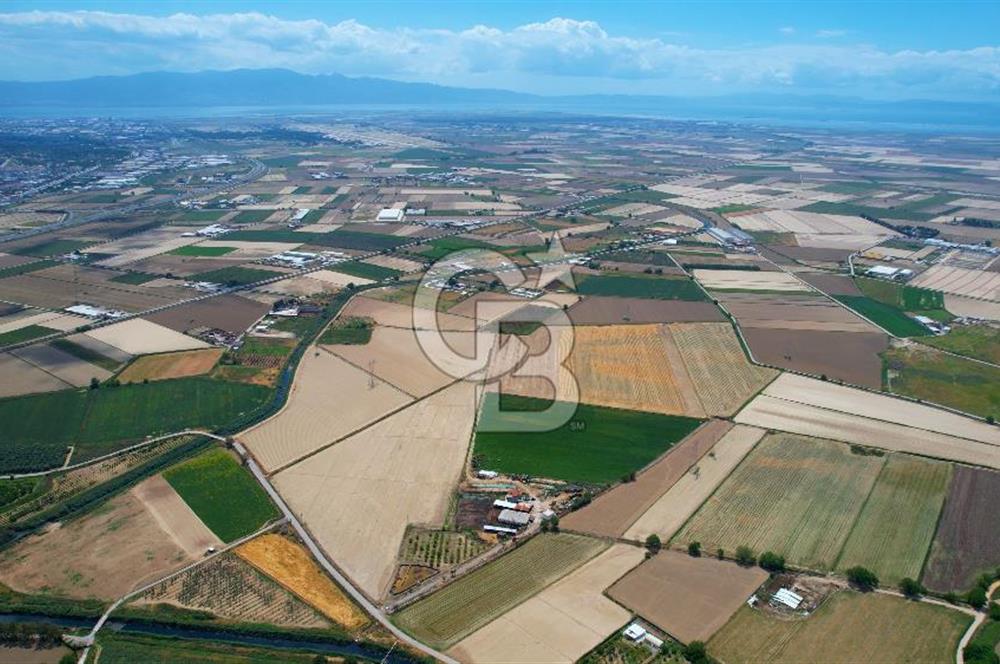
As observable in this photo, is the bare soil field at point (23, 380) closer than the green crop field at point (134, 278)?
Yes

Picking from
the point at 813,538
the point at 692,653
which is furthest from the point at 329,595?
the point at 813,538

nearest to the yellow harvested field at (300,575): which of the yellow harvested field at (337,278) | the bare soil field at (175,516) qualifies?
the bare soil field at (175,516)

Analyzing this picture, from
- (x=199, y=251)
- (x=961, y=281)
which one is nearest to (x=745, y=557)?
(x=961, y=281)

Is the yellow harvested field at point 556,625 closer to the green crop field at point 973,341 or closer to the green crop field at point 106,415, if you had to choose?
the green crop field at point 106,415

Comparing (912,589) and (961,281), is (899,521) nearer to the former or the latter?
(912,589)

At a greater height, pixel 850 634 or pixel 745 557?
pixel 745 557

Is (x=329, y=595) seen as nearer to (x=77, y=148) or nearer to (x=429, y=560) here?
(x=429, y=560)
